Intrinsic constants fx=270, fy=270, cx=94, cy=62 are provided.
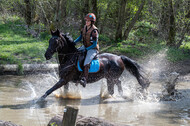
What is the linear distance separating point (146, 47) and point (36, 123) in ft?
40.6

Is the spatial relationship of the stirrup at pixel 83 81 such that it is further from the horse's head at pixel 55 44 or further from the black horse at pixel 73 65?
the horse's head at pixel 55 44

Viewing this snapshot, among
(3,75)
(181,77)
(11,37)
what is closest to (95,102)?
(3,75)

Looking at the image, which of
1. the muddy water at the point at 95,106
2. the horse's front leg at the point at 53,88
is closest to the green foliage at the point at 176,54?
the muddy water at the point at 95,106

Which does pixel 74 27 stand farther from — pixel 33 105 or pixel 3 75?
pixel 33 105

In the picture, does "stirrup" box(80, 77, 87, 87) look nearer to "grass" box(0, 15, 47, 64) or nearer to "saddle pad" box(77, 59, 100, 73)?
"saddle pad" box(77, 59, 100, 73)

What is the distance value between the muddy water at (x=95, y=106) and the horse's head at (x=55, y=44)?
1.44m

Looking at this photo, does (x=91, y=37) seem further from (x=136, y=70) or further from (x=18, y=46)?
(x=18, y=46)

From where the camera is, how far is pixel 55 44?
7.24 m

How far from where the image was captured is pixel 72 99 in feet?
27.1

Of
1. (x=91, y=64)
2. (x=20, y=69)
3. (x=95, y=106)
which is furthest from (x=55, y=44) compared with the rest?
(x=20, y=69)

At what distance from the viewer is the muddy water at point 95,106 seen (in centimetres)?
635

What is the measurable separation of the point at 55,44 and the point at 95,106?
2.08 meters

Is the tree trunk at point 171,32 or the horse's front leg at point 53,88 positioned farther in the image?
the tree trunk at point 171,32

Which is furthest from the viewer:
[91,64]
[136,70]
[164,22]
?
[164,22]
